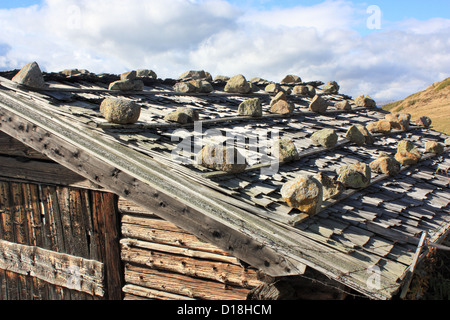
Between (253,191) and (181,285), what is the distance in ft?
5.02

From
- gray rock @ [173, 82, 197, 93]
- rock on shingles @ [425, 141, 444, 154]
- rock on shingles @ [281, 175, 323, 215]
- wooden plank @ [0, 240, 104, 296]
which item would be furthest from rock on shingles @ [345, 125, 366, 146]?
wooden plank @ [0, 240, 104, 296]

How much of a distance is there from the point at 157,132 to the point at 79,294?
8.01 ft

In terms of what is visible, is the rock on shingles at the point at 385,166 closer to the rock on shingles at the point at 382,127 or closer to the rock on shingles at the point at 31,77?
the rock on shingles at the point at 382,127

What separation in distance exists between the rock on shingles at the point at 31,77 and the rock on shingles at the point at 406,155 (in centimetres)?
552

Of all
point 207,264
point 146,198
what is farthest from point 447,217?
point 146,198

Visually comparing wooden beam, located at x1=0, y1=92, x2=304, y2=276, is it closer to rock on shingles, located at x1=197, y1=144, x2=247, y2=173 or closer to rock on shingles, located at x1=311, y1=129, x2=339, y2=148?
A: rock on shingles, located at x1=197, y1=144, x2=247, y2=173

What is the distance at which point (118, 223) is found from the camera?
4.27 m

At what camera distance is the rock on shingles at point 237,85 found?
761cm

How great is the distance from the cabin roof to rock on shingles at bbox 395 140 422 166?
325mm

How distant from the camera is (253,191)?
11.2 ft

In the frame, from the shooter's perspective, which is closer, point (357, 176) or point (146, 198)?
point (146, 198)

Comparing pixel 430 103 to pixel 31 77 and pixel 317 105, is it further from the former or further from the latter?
pixel 31 77
